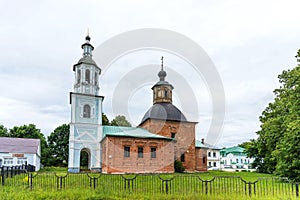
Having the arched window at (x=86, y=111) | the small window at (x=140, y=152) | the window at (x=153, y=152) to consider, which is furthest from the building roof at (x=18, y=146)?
the window at (x=153, y=152)

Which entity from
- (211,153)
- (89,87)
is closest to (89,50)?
(89,87)

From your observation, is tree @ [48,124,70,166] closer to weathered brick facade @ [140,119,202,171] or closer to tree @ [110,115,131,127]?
tree @ [110,115,131,127]

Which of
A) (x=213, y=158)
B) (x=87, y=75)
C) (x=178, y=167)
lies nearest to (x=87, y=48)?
(x=87, y=75)

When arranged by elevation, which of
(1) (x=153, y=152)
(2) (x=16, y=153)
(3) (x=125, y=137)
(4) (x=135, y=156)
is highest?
(3) (x=125, y=137)

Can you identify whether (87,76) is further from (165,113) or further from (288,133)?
(288,133)

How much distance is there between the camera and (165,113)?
89.1 feet

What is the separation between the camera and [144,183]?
36.3 ft

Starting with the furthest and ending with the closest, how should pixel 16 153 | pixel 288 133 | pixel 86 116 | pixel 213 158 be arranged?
pixel 213 158 < pixel 16 153 < pixel 86 116 < pixel 288 133

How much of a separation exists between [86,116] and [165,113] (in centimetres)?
860

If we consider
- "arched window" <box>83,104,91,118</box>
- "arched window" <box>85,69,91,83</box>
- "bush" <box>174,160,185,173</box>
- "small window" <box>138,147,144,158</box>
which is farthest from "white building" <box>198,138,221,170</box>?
"arched window" <box>85,69,91,83</box>

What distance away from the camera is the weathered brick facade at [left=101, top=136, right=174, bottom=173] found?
68.1ft

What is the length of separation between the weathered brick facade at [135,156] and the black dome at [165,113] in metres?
4.43

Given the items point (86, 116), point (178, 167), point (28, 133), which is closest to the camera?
point (86, 116)

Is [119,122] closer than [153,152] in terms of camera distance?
No
